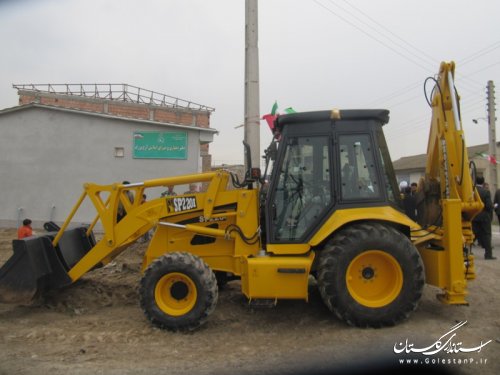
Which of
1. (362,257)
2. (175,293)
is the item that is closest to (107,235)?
(175,293)

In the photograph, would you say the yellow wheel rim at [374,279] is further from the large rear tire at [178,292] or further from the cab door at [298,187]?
the large rear tire at [178,292]

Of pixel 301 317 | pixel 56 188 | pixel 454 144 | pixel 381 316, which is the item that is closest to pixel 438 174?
pixel 454 144

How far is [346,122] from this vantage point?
200 inches

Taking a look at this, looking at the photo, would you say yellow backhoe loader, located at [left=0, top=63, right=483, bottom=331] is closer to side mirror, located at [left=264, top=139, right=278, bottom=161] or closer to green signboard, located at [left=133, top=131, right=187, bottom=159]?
side mirror, located at [left=264, top=139, right=278, bottom=161]

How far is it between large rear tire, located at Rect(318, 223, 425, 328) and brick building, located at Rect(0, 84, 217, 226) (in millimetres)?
10591

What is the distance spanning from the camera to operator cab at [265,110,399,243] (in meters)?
4.99

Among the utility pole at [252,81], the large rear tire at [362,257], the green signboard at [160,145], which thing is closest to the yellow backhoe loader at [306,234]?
the large rear tire at [362,257]

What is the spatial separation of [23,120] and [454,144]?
46.1 feet

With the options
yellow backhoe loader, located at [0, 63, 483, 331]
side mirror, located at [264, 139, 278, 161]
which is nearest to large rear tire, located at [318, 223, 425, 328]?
yellow backhoe loader, located at [0, 63, 483, 331]

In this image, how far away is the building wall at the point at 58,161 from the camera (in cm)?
1448

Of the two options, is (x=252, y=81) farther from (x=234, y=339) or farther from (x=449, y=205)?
(x=234, y=339)

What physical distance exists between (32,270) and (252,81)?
5.66 metres

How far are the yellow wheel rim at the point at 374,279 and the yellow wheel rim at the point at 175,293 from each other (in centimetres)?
178

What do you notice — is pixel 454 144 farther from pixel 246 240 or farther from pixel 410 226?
pixel 246 240
